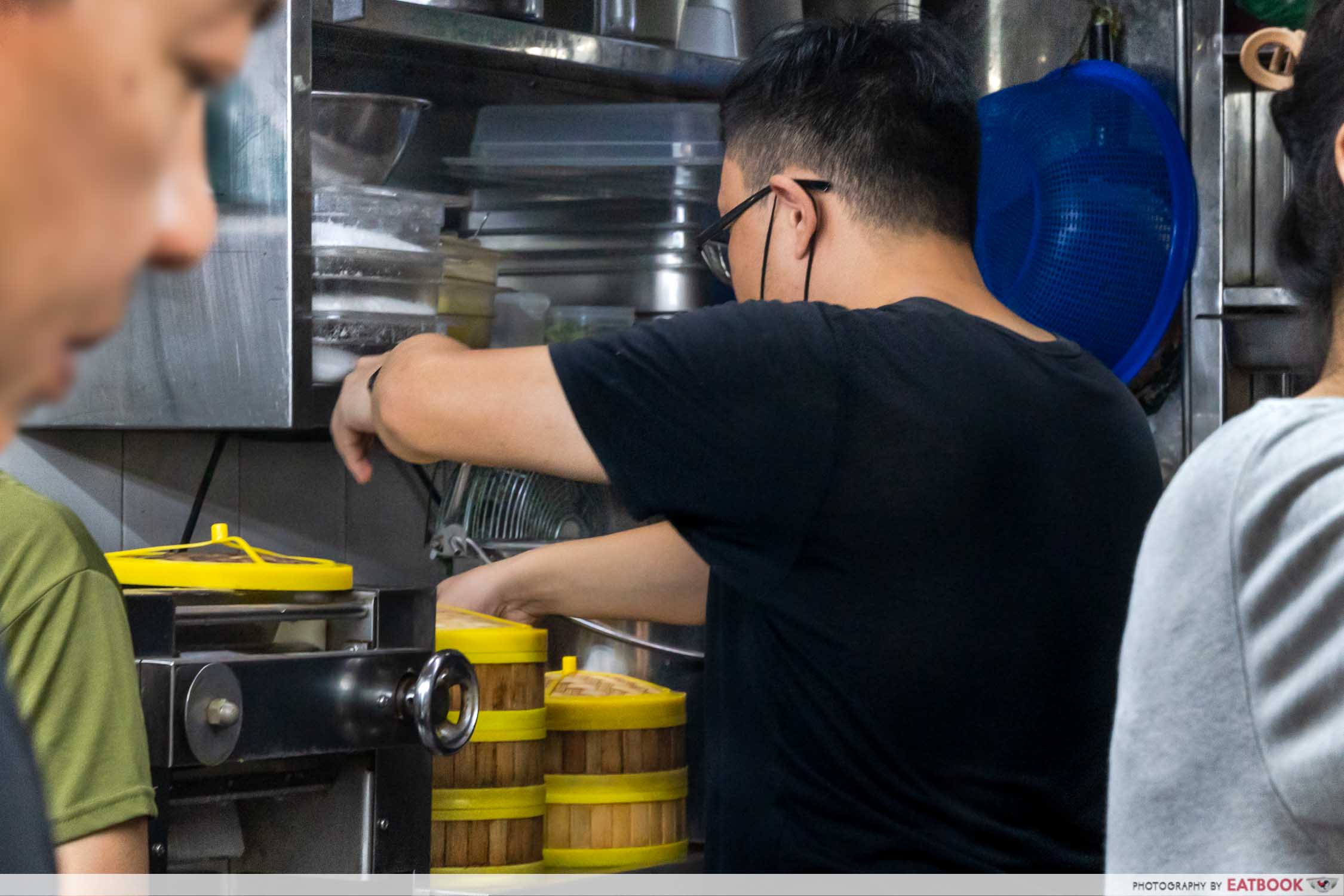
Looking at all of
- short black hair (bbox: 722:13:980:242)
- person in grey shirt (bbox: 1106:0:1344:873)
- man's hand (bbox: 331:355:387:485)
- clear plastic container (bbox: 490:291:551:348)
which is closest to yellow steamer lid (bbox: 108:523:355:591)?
man's hand (bbox: 331:355:387:485)

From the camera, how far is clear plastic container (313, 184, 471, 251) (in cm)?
157

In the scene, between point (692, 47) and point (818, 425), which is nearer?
point (818, 425)

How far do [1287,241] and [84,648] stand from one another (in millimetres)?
877

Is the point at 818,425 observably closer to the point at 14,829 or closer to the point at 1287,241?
the point at 1287,241

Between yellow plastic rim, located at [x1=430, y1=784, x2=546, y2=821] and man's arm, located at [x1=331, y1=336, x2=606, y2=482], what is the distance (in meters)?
0.39

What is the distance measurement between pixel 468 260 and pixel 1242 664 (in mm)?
1356

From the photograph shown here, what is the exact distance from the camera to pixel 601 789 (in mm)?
1642

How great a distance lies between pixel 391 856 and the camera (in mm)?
1392

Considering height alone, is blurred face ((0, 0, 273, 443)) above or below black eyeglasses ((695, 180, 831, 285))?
below

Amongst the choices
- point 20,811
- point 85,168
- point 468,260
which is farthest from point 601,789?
point 85,168

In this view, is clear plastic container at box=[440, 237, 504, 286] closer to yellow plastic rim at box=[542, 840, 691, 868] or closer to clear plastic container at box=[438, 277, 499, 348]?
clear plastic container at box=[438, 277, 499, 348]

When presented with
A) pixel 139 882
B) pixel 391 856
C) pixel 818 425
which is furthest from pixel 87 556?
pixel 818 425

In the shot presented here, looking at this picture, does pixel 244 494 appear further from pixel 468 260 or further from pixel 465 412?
pixel 465 412

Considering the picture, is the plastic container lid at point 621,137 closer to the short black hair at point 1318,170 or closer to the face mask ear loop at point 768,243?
the face mask ear loop at point 768,243
